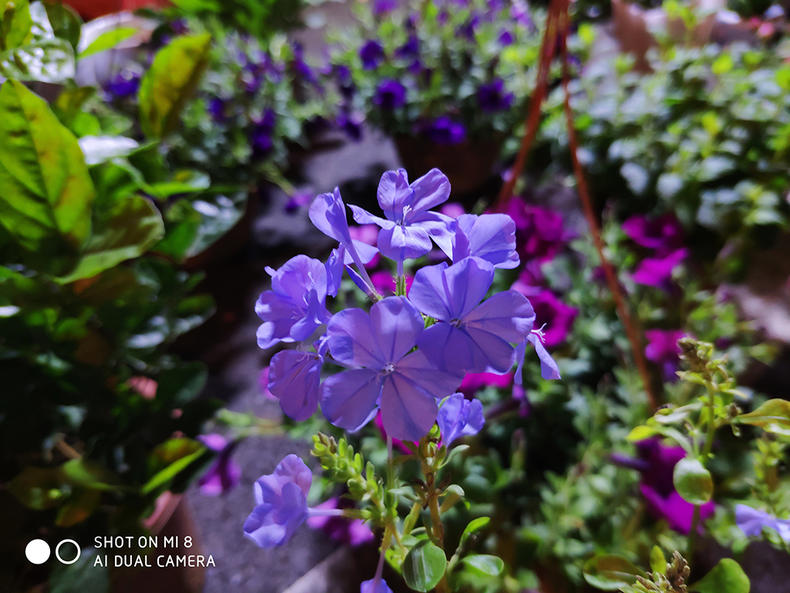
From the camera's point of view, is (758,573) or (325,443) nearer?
(325,443)

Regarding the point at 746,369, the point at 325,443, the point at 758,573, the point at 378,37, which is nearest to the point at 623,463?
the point at 758,573

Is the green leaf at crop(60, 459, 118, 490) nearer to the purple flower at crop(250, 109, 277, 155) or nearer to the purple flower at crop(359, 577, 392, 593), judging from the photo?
the purple flower at crop(359, 577, 392, 593)

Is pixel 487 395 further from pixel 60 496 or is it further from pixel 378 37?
pixel 378 37

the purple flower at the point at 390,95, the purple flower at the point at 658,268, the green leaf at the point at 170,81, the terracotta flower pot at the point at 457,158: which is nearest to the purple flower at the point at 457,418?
Result: the green leaf at the point at 170,81

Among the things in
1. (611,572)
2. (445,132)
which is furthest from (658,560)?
(445,132)

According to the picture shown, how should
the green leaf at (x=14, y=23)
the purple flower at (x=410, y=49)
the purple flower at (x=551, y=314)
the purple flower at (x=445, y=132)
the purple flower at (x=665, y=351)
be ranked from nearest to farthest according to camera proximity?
the green leaf at (x=14, y=23) → the purple flower at (x=551, y=314) → the purple flower at (x=665, y=351) → the purple flower at (x=445, y=132) → the purple flower at (x=410, y=49)

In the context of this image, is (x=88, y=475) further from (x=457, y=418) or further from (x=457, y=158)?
(x=457, y=158)

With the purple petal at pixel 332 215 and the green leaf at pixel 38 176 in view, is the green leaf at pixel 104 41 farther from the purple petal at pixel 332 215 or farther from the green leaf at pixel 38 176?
the purple petal at pixel 332 215
